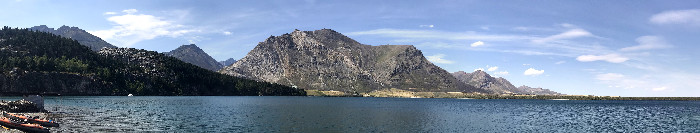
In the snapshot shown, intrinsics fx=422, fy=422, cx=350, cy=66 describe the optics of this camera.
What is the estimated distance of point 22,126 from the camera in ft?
199

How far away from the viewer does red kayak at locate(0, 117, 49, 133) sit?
58.4 m

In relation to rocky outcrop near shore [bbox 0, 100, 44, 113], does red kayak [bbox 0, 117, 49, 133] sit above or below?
below

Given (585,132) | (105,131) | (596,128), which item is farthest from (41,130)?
(596,128)

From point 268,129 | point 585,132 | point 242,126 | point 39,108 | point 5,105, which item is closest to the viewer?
point 268,129

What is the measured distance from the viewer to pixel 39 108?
97688mm

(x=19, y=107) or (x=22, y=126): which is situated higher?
(x=19, y=107)

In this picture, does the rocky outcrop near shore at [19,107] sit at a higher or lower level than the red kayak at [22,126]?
higher

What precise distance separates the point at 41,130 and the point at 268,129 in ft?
106

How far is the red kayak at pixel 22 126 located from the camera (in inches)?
2301

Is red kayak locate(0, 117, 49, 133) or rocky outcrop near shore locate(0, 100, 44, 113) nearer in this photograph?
red kayak locate(0, 117, 49, 133)

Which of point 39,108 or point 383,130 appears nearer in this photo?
point 383,130

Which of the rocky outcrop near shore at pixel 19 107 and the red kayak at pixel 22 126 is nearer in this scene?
the red kayak at pixel 22 126

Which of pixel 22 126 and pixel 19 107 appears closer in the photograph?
pixel 22 126

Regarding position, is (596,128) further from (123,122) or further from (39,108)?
(39,108)
